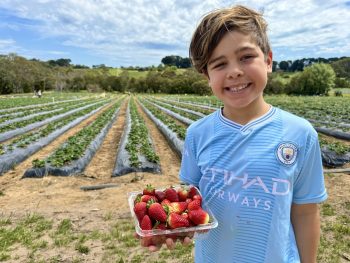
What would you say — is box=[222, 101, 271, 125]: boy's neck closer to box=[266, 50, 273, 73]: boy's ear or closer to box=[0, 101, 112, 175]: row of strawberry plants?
box=[266, 50, 273, 73]: boy's ear

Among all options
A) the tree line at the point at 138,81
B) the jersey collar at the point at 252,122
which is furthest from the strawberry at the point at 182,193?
the tree line at the point at 138,81

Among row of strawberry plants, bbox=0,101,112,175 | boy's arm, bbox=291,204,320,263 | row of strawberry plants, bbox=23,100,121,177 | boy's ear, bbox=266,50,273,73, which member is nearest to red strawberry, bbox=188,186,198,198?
boy's arm, bbox=291,204,320,263

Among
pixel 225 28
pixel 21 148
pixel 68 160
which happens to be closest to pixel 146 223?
pixel 225 28

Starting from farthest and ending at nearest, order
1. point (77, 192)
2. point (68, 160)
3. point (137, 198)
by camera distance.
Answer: point (68, 160) → point (77, 192) → point (137, 198)

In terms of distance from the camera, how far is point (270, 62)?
1.99m

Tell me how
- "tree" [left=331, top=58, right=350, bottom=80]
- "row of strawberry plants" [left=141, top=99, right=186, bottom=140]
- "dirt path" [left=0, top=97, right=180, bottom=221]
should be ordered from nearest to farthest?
"dirt path" [left=0, top=97, right=180, bottom=221] → "row of strawberry plants" [left=141, top=99, right=186, bottom=140] → "tree" [left=331, top=58, right=350, bottom=80]

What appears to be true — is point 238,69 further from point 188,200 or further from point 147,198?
point 147,198

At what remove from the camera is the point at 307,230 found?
1852mm

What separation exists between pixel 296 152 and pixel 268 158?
0.14 m

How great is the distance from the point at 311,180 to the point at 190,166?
67cm

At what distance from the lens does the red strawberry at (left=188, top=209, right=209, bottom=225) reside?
5.76 feet

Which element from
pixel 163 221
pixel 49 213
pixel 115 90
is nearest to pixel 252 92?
pixel 163 221

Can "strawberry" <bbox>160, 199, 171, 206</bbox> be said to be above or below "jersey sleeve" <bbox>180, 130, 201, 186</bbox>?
below

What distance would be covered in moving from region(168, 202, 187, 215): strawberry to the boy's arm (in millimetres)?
579
